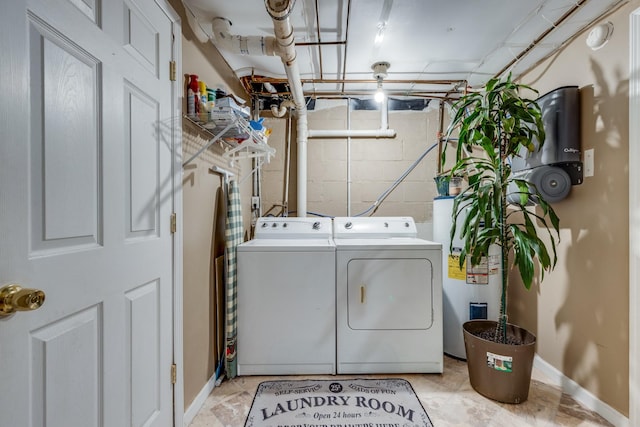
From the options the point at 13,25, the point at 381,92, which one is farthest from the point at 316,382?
the point at 381,92

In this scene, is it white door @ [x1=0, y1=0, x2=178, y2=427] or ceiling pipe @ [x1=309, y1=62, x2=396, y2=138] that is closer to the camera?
white door @ [x1=0, y1=0, x2=178, y2=427]

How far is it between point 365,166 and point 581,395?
218cm

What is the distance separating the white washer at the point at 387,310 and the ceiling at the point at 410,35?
1367 mm

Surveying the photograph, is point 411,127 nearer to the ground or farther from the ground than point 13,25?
farther from the ground

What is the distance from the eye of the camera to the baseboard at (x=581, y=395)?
4.77ft

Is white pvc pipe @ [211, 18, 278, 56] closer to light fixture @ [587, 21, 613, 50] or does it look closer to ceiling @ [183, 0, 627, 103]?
ceiling @ [183, 0, 627, 103]

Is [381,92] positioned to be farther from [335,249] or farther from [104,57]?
[104,57]

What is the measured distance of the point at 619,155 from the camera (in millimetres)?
1466

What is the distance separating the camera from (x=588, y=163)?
162 centimetres

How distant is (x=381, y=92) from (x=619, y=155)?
1.52 metres

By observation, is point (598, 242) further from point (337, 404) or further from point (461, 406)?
point (337, 404)

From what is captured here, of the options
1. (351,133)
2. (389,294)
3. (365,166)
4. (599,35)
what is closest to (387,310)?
(389,294)

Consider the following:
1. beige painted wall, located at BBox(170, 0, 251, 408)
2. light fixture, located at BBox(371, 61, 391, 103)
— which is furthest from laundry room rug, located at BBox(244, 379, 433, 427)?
light fixture, located at BBox(371, 61, 391, 103)

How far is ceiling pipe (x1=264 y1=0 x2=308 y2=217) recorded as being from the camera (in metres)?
1.35
